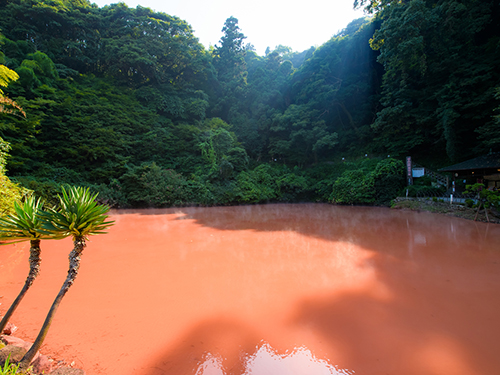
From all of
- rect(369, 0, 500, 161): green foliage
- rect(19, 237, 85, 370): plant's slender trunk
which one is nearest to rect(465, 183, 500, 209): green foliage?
rect(369, 0, 500, 161): green foliage

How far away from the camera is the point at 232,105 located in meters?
22.3

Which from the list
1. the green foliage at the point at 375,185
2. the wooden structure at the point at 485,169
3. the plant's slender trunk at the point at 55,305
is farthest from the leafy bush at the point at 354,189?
the plant's slender trunk at the point at 55,305

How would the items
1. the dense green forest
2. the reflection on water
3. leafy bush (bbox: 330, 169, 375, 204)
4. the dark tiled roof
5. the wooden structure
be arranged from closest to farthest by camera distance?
the reflection on water
the dark tiled roof
the wooden structure
the dense green forest
leafy bush (bbox: 330, 169, 375, 204)

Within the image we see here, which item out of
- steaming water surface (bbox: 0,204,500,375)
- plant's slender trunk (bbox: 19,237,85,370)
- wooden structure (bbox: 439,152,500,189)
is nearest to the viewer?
plant's slender trunk (bbox: 19,237,85,370)

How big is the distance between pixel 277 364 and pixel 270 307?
980 mm

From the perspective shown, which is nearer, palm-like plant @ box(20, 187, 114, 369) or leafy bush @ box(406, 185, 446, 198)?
palm-like plant @ box(20, 187, 114, 369)

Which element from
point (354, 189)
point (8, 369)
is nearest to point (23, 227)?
point (8, 369)

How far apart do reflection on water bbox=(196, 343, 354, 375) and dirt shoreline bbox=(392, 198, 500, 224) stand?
33.9 feet

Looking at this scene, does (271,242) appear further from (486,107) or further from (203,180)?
(486,107)

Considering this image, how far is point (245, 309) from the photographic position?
10.5ft

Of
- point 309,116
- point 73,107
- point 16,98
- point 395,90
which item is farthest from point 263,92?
point 16,98

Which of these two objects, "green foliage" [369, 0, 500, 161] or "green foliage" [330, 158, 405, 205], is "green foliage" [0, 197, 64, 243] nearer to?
"green foliage" [330, 158, 405, 205]

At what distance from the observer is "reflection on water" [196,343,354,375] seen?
85.6 inches

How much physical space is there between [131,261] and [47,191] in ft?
27.0
